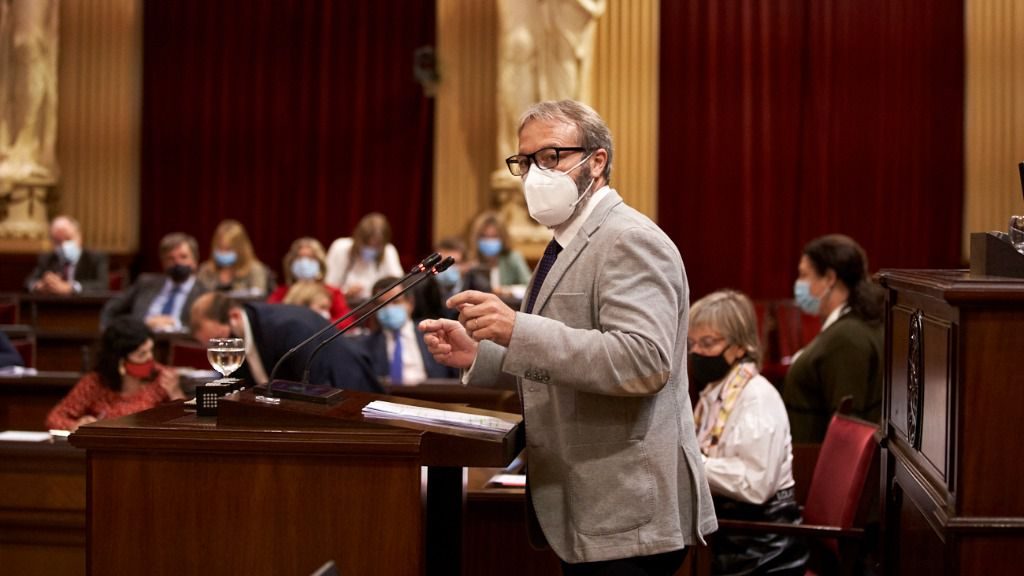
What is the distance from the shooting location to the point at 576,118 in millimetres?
2328

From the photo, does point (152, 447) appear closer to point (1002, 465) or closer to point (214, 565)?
point (214, 565)

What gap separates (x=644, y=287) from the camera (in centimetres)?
221

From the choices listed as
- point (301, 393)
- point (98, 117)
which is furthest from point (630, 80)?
point (301, 393)

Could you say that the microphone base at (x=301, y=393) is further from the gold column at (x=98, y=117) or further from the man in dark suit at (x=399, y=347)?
the gold column at (x=98, y=117)

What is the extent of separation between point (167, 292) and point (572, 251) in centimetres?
642

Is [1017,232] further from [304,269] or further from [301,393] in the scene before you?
[304,269]

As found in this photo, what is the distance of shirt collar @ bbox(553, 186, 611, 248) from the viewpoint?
235cm

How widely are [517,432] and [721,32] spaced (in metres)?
8.48

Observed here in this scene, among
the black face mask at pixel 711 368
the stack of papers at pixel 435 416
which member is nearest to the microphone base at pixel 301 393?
the stack of papers at pixel 435 416

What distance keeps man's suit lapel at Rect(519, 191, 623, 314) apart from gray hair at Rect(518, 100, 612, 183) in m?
0.11

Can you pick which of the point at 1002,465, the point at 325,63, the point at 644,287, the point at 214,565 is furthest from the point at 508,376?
the point at 325,63

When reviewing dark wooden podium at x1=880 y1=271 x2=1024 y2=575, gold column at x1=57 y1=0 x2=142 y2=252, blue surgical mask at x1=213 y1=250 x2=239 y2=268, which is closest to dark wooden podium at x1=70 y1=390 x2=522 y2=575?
dark wooden podium at x1=880 y1=271 x2=1024 y2=575

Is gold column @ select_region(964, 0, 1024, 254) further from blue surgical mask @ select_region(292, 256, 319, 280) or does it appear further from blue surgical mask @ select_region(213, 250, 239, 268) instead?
blue surgical mask @ select_region(213, 250, 239, 268)

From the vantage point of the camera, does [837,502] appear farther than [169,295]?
No
